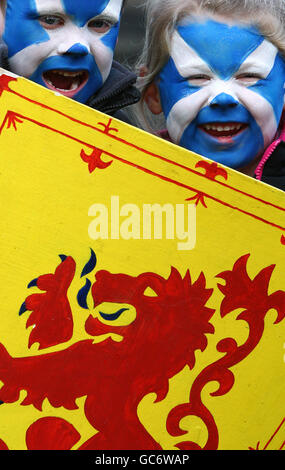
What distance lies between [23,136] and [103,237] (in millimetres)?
207

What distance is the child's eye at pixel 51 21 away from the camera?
6.07 ft

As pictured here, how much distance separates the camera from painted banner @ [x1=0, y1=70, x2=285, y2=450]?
1.52 meters

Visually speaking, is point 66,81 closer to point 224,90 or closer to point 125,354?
point 224,90

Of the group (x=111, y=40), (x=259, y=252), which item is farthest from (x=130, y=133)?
(x=111, y=40)

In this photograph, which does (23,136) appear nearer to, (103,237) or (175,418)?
(103,237)

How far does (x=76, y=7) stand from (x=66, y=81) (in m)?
0.15

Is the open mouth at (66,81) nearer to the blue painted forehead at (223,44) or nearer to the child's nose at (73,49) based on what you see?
the child's nose at (73,49)

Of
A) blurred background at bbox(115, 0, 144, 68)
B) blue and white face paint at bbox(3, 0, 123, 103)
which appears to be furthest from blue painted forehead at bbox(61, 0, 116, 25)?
Result: blurred background at bbox(115, 0, 144, 68)

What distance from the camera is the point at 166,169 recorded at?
61.4 inches

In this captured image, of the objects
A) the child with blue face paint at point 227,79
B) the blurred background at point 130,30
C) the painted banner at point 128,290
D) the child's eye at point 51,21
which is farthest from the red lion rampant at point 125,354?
the blurred background at point 130,30

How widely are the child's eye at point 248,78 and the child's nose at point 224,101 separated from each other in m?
0.05

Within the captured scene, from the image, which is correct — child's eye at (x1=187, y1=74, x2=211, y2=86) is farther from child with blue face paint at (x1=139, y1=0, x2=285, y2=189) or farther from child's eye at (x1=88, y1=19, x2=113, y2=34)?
child's eye at (x1=88, y1=19, x2=113, y2=34)

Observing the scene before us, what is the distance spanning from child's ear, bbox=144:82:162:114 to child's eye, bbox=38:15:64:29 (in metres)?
0.27

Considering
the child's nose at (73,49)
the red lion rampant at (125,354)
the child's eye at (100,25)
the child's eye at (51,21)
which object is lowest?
the red lion rampant at (125,354)
